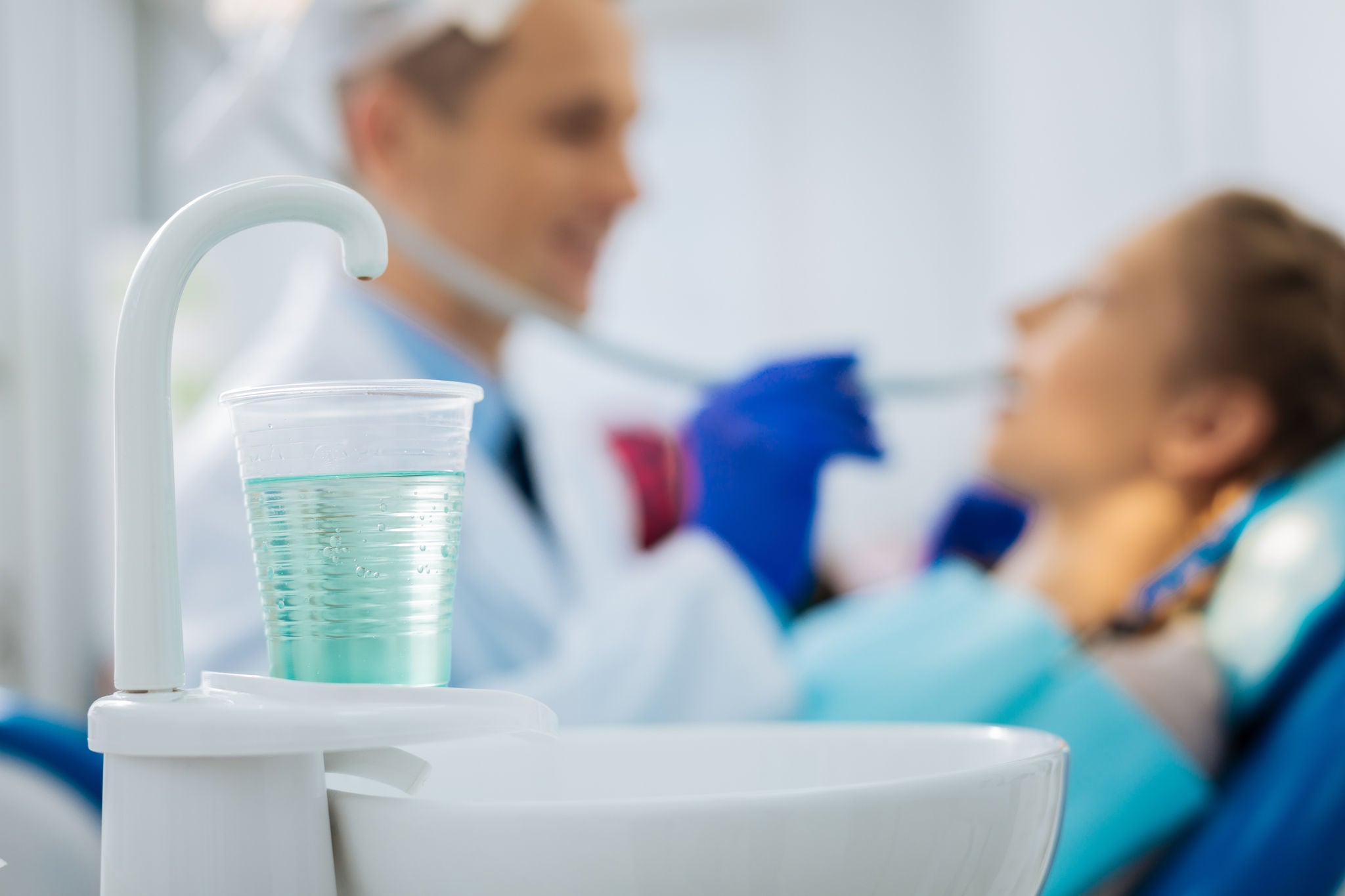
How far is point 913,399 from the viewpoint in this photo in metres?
2.73

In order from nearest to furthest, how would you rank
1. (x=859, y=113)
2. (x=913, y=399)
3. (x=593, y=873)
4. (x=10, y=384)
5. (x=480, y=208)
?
(x=593, y=873) < (x=480, y=208) < (x=10, y=384) < (x=913, y=399) < (x=859, y=113)

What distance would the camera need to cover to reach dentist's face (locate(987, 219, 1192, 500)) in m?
0.97

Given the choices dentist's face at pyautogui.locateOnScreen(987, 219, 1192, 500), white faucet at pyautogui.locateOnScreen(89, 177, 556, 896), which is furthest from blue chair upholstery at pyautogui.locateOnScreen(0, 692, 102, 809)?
dentist's face at pyautogui.locateOnScreen(987, 219, 1192, 500)

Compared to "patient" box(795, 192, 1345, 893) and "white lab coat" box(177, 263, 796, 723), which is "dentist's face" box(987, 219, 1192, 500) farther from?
"white lab coat" box(177, 263, 796, 723)

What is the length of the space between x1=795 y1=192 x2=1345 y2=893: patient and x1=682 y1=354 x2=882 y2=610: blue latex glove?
12 centimetres

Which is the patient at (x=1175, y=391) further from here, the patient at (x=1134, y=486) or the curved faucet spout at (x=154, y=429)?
the curved faucet spout at (x=154, y=429)

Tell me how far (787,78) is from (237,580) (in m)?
2.51

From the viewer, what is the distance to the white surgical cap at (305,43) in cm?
76

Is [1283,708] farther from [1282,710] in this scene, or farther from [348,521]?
[348,521]

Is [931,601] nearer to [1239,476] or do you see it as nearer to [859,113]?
[1239,476]

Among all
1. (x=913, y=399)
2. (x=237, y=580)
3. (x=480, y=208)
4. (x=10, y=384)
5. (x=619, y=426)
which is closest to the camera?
(x=237, y=580)

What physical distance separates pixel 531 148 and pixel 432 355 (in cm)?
22

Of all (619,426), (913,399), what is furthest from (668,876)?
(913,399)

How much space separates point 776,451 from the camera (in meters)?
0.95
